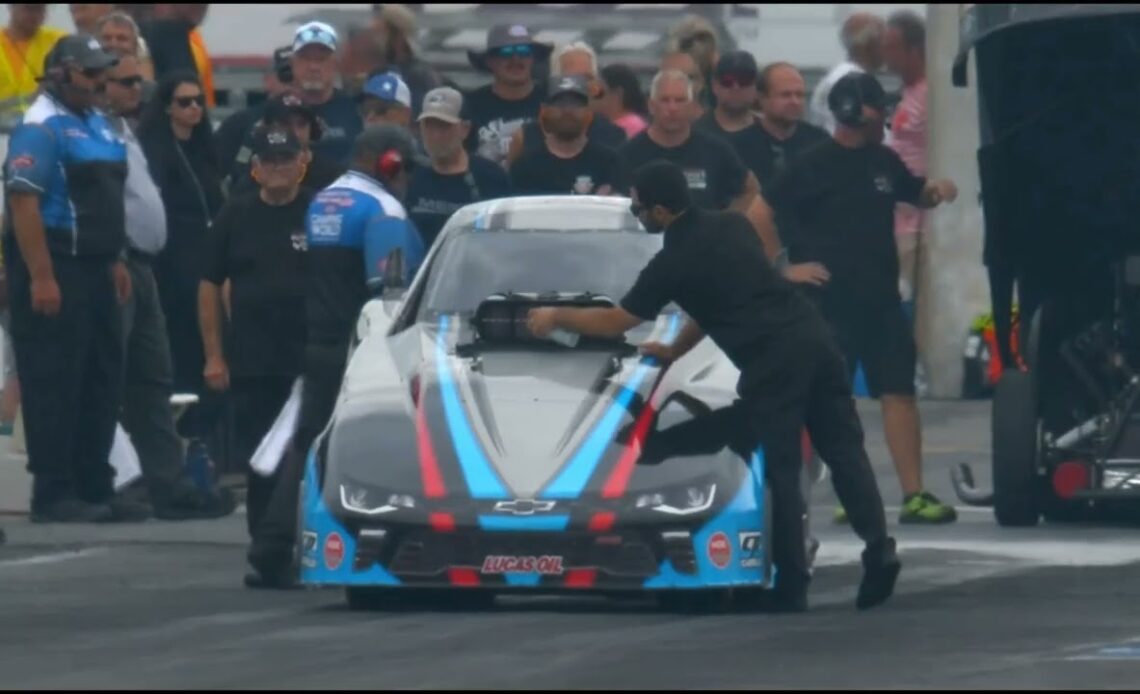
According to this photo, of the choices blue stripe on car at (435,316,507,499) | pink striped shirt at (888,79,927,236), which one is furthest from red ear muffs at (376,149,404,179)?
pink striped shirt at (888,79,927,236)

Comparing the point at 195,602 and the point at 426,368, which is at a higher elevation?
the point at 426,368

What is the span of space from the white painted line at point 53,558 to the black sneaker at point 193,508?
1376 mm

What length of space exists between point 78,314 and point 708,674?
627 centimetres

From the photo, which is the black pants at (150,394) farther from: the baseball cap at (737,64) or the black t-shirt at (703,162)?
the baseball cap at (737,64)

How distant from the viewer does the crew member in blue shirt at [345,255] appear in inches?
529

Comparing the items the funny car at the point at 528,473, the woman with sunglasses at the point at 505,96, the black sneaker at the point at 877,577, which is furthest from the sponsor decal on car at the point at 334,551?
the woman with sunglasses at the point at 505,96

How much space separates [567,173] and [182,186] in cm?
202

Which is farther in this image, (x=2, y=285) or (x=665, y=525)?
(x=2, y=285)

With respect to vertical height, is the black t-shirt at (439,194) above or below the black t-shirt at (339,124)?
below

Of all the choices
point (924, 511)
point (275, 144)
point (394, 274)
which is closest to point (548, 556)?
point (394, 274)

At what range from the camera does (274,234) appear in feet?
49.4

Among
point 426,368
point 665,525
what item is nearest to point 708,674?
point 665,525

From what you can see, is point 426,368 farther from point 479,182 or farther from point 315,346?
point 479,182

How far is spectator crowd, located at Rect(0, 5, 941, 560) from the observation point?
15.2 m
